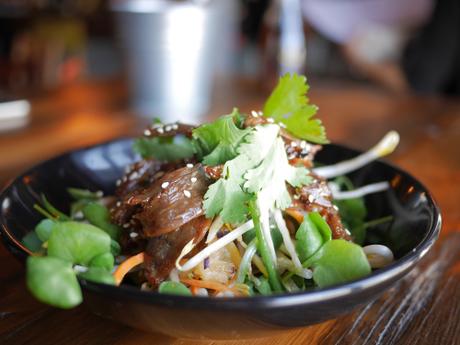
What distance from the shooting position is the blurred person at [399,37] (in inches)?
130

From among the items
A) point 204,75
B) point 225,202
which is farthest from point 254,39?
point 225,202

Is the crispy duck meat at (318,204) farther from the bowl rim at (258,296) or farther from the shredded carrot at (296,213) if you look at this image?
the bowl rim at (258,296)

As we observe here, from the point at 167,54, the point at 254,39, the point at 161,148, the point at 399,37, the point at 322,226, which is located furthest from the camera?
the point at 254,39

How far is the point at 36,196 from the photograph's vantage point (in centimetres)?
102

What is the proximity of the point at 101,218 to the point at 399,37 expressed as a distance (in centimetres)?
353

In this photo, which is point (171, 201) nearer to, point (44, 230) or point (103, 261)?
point (103, 261)

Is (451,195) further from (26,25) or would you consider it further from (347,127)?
(26,25)

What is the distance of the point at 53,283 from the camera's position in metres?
0.60

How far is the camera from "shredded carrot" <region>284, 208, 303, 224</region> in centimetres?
87

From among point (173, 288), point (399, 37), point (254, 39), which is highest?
point (399, 37)

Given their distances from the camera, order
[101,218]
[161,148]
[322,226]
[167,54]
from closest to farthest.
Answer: [322,226] < [101,218] < [161,148] < [167,54]

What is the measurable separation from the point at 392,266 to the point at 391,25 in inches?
147

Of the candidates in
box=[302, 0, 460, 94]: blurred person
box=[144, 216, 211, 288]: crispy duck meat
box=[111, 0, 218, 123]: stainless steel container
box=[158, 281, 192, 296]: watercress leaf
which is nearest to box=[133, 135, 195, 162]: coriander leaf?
box=[144, 216, 211, 288]: crispy duck meat

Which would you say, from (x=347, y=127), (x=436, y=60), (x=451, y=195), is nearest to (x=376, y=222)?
(x=451, y=195)
